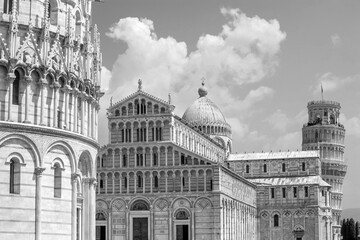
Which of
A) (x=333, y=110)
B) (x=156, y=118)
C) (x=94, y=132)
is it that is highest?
(x=333, y=110)

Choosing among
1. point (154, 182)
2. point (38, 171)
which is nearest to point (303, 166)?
point (154, 182)

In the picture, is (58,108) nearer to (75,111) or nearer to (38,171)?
(75,111)

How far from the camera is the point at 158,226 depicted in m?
82.1

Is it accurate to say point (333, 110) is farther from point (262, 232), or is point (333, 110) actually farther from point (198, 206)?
point (198, 206)

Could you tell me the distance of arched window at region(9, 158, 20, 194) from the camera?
119ft

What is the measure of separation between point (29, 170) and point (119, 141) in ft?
156

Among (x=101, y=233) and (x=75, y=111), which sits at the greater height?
(x=75, y=111)

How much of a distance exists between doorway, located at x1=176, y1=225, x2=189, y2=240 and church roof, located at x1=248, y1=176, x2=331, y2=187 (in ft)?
95.8

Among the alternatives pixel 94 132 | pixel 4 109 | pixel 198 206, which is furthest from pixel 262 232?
pixel 4 109

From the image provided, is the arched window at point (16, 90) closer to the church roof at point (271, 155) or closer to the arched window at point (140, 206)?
the arched window at point (140, 206)

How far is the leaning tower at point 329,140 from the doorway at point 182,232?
185 feet

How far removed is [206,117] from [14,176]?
7554 centimetres

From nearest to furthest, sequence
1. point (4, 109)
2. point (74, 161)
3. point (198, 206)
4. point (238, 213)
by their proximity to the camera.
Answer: point (4, 109), point (74, 161), point (198, 206), point (238, 213)

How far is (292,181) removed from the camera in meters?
107
